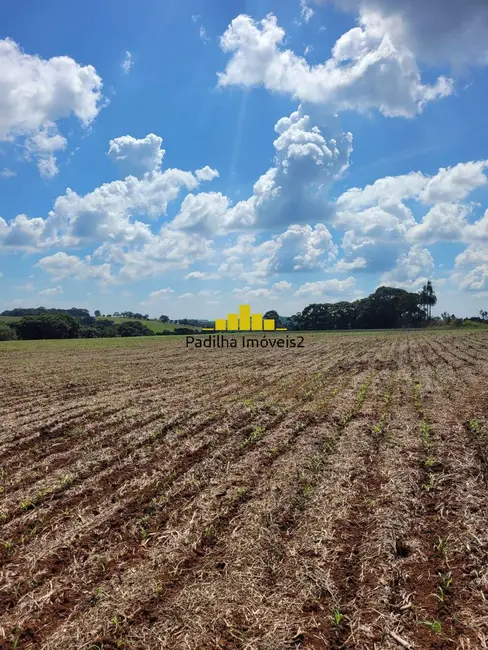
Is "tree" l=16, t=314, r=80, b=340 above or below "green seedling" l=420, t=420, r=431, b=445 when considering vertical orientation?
above

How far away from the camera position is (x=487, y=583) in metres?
4.20

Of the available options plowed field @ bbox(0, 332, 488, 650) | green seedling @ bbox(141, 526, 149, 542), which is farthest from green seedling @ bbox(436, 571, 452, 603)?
green seedling @ bbox(141, 526, 149, 542)

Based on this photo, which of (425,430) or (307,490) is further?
(425,430)

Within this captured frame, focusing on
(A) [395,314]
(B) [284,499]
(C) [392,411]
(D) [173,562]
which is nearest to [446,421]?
(C) [392,411]

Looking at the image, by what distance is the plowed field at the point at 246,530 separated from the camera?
12.3 ft

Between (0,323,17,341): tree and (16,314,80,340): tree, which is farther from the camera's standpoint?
(16,314,80,340): tree

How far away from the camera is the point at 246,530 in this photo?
17.5 feet

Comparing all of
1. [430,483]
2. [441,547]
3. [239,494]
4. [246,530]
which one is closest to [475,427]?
[430,483]

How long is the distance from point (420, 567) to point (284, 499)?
2148mm

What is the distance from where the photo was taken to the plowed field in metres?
3.75

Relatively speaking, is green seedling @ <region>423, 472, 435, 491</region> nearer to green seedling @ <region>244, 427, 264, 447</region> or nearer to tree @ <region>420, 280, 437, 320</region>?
green seedling @ <region>244, 427, 264, 447</region>

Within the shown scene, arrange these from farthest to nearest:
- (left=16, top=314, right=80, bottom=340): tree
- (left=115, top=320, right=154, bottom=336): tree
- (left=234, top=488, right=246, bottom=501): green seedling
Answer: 1. (left=115, top=320, right=154, bottom=336): tree
2. (left=16, top=314, right=80, bottom=340): tree
3. (left=234, top=488, right=246, bottom=501): green seedling

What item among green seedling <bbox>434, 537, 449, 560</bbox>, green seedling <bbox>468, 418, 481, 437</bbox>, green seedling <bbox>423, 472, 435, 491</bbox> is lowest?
green seedling <bbox>434, 537, 449, 560</bbox>

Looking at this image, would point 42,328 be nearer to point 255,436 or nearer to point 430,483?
point 255,436
